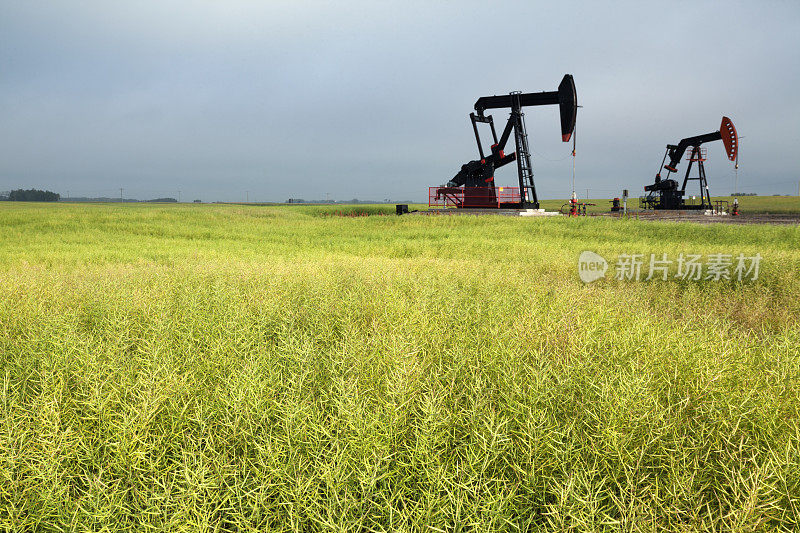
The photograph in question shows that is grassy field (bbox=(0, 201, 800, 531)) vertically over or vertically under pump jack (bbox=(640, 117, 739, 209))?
under

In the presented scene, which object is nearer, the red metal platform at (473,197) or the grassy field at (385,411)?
the grassy field at (385,411)

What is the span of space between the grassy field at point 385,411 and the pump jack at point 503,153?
55.2 ft

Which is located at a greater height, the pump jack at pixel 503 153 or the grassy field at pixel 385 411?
the pump jack at pixel 503 153

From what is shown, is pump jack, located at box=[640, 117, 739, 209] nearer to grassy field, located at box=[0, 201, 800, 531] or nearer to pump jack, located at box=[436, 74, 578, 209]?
pump jack, located at box=[436, 74, 578, 209]

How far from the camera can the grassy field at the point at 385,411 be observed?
1.62 m

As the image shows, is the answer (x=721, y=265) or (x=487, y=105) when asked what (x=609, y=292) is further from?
(x=487, y=105)

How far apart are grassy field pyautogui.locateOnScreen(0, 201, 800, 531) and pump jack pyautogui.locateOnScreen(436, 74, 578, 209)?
16.8 meters

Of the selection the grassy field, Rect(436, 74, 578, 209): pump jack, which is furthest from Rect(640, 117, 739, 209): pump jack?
the grassy field

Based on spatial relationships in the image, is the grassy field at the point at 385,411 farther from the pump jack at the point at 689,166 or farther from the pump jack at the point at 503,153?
the pump jack at the point at 689,166

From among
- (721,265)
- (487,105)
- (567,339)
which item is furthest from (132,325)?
(487,105)

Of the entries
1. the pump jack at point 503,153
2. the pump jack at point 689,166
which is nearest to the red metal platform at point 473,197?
the pump jack at point 503,153

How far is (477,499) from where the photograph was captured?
1497mm

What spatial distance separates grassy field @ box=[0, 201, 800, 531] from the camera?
1.62 m

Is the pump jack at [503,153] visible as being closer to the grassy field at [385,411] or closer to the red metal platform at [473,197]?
the red metal platform at [473,197]
